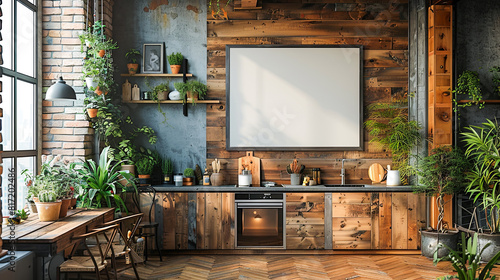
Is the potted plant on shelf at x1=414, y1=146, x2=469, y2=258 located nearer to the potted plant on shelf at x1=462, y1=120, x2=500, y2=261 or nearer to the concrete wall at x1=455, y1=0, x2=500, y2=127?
the potted plant on shelf at x1=462, y1=120, x2=500, y2=261

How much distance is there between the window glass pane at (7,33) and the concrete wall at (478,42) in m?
5.43

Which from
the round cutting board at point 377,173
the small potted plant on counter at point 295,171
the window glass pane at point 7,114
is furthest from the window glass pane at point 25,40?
the round cutting board at point 377,173

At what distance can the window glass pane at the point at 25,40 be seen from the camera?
192 inches

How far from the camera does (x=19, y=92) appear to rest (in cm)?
489

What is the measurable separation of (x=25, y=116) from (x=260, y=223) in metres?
3.09

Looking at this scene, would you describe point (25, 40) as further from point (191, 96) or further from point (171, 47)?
point (191, 96)

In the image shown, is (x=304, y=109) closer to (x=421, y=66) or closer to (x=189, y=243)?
(x=421, y=66)

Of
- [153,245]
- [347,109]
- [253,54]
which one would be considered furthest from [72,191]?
[347,109]

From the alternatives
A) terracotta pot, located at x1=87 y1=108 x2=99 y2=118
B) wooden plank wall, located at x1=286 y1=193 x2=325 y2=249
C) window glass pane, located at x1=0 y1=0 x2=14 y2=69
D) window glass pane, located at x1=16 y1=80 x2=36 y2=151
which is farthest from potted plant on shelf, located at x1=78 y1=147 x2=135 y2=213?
wooden plank wall, located at x1=286 y1=193 x2=325 y2=249

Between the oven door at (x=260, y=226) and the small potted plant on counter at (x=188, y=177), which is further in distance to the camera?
the small potted plant on counter at (x=188, y=177)

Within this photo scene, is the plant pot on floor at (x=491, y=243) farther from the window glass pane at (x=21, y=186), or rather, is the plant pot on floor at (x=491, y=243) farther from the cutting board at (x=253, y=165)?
the window glass pane at (x=21, y=186)

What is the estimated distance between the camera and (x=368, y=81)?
252 inches

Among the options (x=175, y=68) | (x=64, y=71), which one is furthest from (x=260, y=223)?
(x=64, y=71)

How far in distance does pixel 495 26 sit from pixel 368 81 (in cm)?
180
